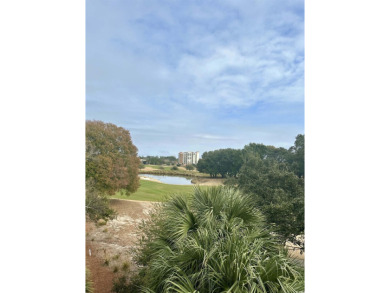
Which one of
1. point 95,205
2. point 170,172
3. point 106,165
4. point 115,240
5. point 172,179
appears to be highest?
point 106,165

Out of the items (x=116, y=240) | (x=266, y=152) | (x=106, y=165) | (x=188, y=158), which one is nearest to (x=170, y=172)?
(x=188, y=158)

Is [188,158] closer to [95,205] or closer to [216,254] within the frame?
[95,205]

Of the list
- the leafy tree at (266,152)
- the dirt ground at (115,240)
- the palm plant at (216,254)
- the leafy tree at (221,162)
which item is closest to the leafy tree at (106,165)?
the dirt ground at (115,240)

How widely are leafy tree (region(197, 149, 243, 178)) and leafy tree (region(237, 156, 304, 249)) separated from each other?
0.15 m

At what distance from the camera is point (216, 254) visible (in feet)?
5.06

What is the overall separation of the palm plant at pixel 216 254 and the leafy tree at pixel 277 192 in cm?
150

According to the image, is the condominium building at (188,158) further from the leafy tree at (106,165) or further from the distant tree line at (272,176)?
the leafy tree at (106,165)

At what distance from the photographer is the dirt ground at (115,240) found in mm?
3643

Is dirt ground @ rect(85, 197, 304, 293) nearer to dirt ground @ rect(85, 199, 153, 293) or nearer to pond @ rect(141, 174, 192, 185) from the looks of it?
dirt ground @ rect(85, 199, 153, 293)

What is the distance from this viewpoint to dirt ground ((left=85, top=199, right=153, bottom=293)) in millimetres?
3643

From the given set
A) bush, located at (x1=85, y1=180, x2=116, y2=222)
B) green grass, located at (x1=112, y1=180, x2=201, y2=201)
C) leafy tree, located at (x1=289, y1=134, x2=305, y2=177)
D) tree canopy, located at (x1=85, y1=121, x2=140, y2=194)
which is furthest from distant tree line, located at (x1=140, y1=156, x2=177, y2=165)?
leafy tree, located at (x1=289, y1=134, x2=305, y2=177)

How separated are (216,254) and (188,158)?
219 centimetres
